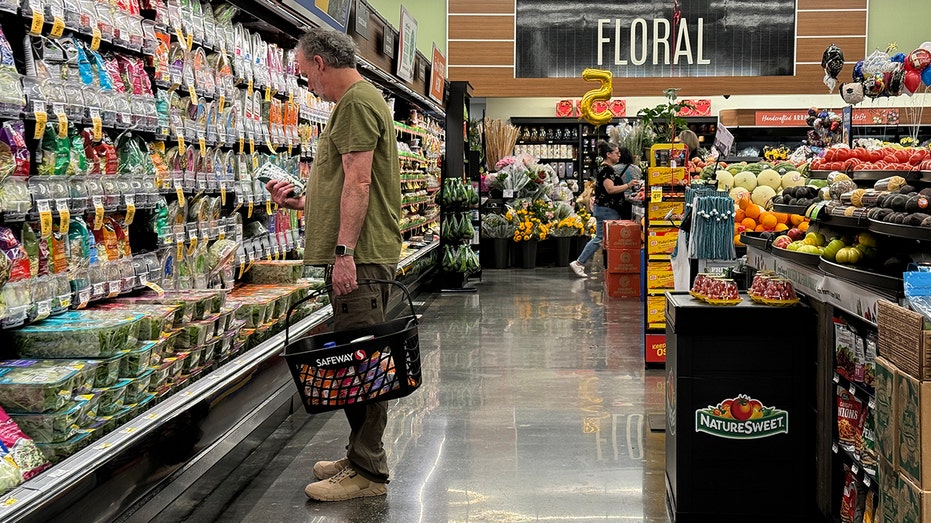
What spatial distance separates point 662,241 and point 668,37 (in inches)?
456

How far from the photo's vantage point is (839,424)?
312cm

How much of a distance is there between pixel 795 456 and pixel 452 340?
4306 millimetres

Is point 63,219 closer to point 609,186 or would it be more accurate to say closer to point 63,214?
point 63,214

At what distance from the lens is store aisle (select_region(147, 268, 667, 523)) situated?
3564 millimetres

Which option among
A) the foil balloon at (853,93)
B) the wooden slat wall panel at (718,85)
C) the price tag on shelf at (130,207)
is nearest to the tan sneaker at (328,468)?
the price tag on shelf at (130,207)

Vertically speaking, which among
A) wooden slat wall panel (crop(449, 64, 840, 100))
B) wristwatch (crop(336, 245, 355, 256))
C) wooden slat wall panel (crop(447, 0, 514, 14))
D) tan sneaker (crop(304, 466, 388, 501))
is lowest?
tan sneaker (crop(304, 466, 388, 501))

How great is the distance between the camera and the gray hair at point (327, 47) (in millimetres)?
3602

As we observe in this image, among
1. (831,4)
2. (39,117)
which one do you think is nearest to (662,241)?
(39,117)

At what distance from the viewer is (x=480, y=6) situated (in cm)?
1781

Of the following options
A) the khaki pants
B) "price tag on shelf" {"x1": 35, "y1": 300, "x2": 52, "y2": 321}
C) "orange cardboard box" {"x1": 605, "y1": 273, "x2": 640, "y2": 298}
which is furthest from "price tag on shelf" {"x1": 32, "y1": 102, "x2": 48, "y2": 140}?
"orange cardboard box" {"x1": 605, "y1": 273, "x2": 640, "y2": 298}

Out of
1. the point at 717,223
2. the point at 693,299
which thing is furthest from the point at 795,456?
the point at 717,223

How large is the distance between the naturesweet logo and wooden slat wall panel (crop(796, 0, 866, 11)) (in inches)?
616

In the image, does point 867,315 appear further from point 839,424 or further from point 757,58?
point 757,58

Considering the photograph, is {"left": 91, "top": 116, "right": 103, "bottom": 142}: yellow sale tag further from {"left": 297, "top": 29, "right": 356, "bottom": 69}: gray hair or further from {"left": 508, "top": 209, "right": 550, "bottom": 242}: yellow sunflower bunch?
{"left": 508, "top": 209, "right": 550, "bottom": 242}: yellow sunflower bunch
